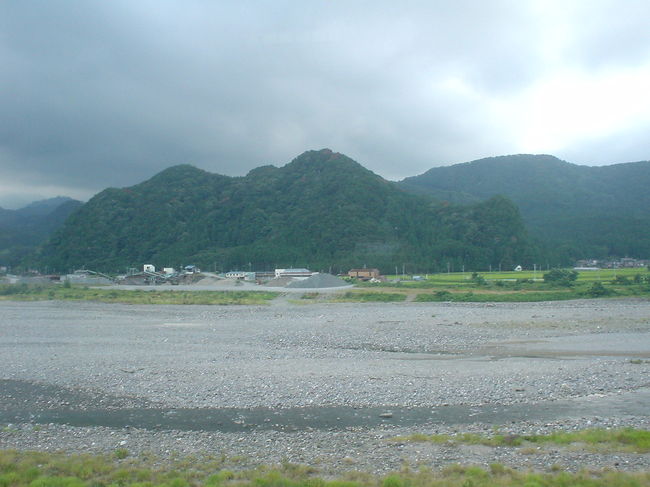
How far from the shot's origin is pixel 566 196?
139375 millimetres

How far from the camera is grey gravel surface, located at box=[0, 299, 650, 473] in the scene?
782cm

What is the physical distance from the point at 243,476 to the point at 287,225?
10122 centimetres

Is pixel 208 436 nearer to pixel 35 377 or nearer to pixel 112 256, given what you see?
pixel 35 377

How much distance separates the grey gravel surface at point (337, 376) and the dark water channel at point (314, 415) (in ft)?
0.33

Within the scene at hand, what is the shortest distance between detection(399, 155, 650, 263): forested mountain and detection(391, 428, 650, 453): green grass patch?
272 ft

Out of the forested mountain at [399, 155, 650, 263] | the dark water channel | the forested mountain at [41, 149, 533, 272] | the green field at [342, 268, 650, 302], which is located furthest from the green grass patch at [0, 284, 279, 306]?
the forested mountain at [399, 155, 650, 263]

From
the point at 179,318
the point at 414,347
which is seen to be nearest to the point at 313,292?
Result: the point at 179,318

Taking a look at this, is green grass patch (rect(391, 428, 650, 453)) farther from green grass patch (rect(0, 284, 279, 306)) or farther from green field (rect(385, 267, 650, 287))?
green field (rect(385, 267, 650, 287))

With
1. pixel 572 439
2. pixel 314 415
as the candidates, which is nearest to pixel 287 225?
pixel 314 415

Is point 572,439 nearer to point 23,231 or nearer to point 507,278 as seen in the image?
point 507,278

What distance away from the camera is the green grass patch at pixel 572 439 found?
7246mm

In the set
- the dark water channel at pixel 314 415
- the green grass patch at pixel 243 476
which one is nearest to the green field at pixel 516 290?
the dark water channel at pixel 314 415

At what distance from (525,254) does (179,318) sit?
226ft

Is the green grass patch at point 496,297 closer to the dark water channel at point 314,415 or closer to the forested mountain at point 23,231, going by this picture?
the dark water channel at point 314,415
